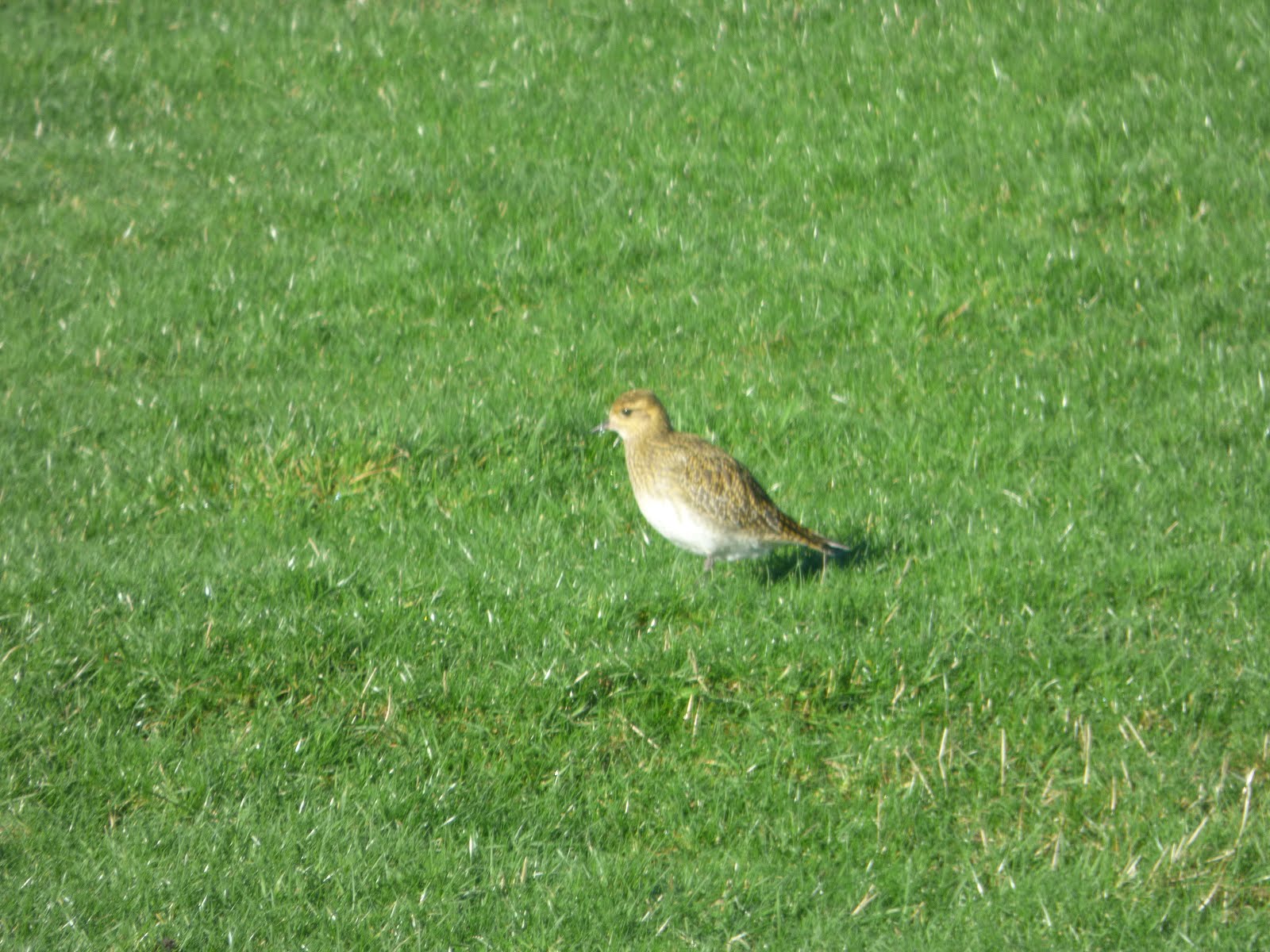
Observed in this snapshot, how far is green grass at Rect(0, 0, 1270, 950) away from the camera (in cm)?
527

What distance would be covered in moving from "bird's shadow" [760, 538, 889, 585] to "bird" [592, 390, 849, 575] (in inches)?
2.3

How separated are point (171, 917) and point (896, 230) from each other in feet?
22.6

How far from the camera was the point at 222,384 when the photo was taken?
902 cm

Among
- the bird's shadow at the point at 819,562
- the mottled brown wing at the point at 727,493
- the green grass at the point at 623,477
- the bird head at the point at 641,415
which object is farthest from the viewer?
the bird head at the point at 641,415

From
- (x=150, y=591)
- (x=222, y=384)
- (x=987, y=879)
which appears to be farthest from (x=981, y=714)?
(x=222, y=384)

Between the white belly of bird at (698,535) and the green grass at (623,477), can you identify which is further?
the white belly of bird at (698,535)

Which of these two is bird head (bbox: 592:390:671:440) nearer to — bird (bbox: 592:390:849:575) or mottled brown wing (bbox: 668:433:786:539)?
bird (bbox: 592:390:849:575)

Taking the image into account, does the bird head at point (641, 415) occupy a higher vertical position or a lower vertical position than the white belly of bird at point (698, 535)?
higher

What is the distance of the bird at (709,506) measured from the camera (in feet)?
22.0

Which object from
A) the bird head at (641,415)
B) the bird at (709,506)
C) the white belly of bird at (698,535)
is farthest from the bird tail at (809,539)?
the bird head at (641,415)

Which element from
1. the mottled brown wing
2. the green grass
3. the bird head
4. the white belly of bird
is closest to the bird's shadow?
the green grass

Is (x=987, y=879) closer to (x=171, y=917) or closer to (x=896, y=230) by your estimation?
(x=171, y=917)

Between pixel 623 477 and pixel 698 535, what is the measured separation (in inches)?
58.8

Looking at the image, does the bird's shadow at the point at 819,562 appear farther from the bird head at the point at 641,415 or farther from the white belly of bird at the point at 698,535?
the bird head at the point at 641,415
